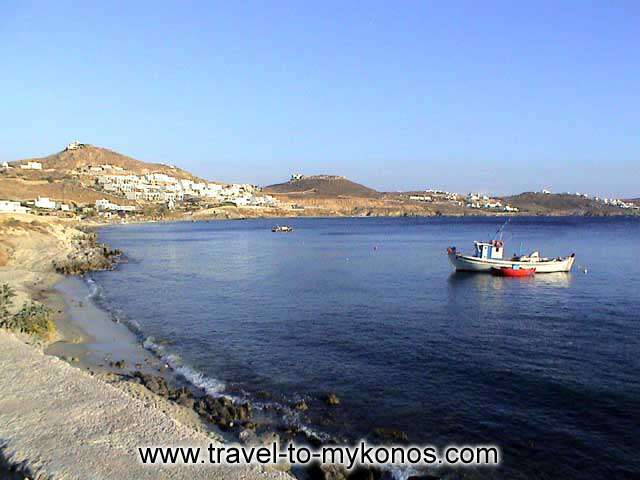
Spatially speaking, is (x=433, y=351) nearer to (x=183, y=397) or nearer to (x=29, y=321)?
(x=183, y=397)

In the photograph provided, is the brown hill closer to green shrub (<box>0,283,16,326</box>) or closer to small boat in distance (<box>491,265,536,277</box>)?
green shrub (<box>0,283,16,326</box>)

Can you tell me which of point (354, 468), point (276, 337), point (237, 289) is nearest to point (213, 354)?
point (276, 337)

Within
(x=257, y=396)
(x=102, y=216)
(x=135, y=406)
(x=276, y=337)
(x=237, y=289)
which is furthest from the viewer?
(x=102, y=216)

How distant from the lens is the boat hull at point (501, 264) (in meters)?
46.1

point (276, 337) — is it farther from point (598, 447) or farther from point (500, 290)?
point (500, 290)

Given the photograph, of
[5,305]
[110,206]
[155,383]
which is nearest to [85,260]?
[5,305]

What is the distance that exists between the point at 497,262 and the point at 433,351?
2823 centimetres

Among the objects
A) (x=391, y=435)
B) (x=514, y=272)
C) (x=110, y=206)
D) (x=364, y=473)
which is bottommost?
(x=391, y=435)

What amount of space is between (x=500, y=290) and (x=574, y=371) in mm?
20719

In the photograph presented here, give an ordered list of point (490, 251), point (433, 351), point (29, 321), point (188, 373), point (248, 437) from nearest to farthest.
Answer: point (248, 437), point (188, 373), point (29, 321), point (433, 351), point (490, 251)

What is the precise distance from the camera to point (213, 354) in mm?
20938

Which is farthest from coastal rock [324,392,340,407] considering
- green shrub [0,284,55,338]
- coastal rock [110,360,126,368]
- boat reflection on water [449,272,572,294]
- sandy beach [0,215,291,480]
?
boat reflection on water [449,272,572,294]

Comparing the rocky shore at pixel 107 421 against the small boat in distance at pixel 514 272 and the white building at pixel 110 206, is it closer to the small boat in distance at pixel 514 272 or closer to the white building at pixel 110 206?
the small boat in distance at pixel 514 272

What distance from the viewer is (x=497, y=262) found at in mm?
46531
